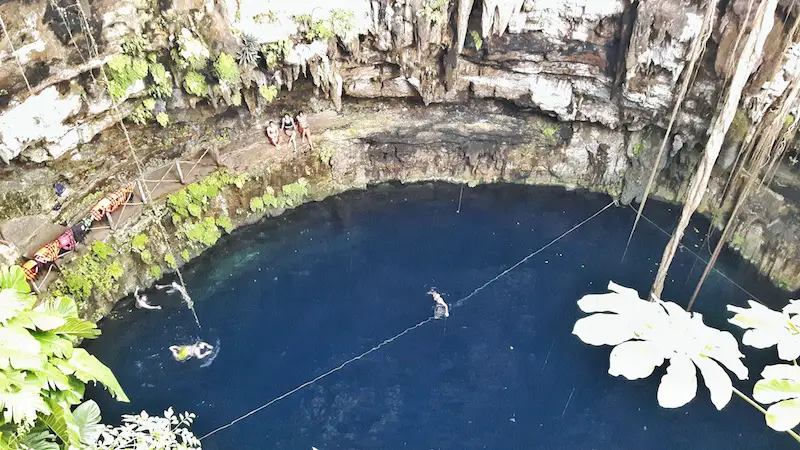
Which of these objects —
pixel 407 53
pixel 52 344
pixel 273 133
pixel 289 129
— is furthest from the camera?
pixel 289 129

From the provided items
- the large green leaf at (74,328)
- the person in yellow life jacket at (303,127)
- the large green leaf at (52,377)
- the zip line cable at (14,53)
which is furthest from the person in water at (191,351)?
the large green leaf at (52,377)

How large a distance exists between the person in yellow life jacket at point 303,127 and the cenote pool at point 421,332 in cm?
199

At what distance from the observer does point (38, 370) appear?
12.6ft

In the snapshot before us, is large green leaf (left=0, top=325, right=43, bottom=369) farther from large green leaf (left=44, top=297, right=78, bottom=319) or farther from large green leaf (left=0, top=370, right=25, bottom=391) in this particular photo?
large green leaf (left=44, top=297, right=78, bottom=319)

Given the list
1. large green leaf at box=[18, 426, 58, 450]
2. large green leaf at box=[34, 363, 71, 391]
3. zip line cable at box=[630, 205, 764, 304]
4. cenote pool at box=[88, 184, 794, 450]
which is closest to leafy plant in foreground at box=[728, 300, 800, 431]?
large green leaf at box=[34, 363, 71, 391]

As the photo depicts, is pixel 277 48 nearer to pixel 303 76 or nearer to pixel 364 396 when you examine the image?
pixel 303 76

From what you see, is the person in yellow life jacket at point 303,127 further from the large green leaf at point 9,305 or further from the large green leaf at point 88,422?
the large green leaf at point 9,305

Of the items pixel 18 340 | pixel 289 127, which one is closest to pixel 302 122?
pixel 289 127

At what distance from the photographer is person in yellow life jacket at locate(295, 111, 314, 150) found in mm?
15914

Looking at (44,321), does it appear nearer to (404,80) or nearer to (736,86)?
(736,86)

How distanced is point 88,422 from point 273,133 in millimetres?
11736

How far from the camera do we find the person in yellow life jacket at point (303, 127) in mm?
15914

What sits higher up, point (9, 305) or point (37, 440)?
point (9, 305)

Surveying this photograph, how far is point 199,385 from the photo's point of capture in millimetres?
11789
